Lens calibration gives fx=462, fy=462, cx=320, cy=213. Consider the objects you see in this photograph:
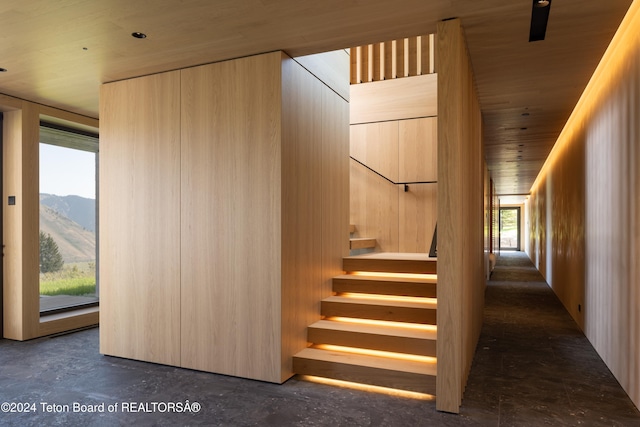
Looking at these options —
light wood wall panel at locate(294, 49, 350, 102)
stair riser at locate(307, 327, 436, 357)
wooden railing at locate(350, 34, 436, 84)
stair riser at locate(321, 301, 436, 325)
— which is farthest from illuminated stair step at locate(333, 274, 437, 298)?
wooden railing at locate(350, 34, 436, 84)

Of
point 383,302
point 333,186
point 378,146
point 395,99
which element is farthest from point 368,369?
point 395,99

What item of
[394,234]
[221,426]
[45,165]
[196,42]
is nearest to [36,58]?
[196,42]

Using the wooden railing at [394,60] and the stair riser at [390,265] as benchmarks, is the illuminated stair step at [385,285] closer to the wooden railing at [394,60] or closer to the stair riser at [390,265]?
the stair riser at [390,265]

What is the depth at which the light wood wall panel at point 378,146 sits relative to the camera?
680cm

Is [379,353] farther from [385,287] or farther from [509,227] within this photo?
[509,227]

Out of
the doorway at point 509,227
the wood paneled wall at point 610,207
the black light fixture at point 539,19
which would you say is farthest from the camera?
the doorway at point 509,227

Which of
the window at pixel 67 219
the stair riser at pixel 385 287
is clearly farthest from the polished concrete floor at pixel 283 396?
the window at pixel 67 219

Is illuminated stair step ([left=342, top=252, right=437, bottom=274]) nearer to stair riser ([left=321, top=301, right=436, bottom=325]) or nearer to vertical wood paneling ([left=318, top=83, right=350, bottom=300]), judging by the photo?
vertical wood paneling ([left=318, top=83, right=350, bottom=300])

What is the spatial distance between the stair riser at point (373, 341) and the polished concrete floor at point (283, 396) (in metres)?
0.43

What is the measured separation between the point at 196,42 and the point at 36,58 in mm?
1490

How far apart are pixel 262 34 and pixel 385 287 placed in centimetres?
261

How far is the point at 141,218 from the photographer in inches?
173

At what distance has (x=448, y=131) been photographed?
3207 millimetres

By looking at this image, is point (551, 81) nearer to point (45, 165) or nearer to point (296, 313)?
point (296, 313)
